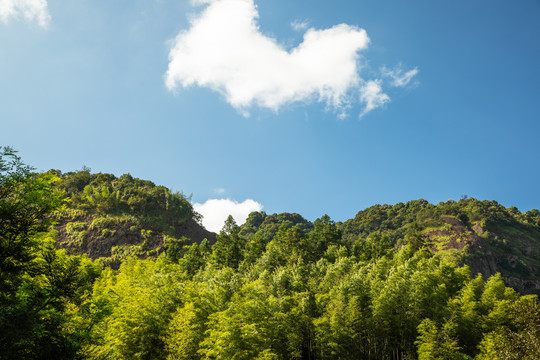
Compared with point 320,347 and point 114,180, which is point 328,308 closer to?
point 320,347

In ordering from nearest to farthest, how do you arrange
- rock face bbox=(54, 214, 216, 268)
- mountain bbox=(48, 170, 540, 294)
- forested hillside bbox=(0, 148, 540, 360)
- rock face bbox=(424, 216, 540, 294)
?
forested hillside bbox=(0, 148, 540, 360), rock face bbox=(54, 214, 216, 268), mountain bbox=(48, 170, 540, 294), rock face bbox=(424, 216, 540, 294)

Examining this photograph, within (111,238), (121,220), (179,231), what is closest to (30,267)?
(111,238)

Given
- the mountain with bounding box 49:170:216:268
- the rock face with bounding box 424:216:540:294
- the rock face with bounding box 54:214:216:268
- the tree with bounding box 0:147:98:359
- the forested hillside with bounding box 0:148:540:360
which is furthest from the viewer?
the rock face with bounding box 424:216:540:294

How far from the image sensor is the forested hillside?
55.5 ft

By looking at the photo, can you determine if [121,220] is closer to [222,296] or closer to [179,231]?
[179,231]

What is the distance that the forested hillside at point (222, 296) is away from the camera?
1692 centimetres

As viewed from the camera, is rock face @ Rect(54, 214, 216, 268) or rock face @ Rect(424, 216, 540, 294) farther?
rock face @ Rect(424, 216, 540, 294)

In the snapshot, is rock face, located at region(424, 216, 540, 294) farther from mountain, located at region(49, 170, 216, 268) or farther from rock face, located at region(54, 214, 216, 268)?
rock face, located at region(54, 214, 216, 268)

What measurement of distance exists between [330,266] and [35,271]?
42.6 metres

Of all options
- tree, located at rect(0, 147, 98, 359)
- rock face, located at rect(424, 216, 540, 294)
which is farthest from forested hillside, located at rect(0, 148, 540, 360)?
rock face, located at rect(424, 216, 540, 294)

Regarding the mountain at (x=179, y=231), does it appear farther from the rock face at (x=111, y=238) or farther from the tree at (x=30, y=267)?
the tree at (x=30, y=267)

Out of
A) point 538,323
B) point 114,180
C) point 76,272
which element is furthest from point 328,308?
point 114,180

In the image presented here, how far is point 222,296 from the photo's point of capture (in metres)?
35.8

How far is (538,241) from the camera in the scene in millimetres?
126438
